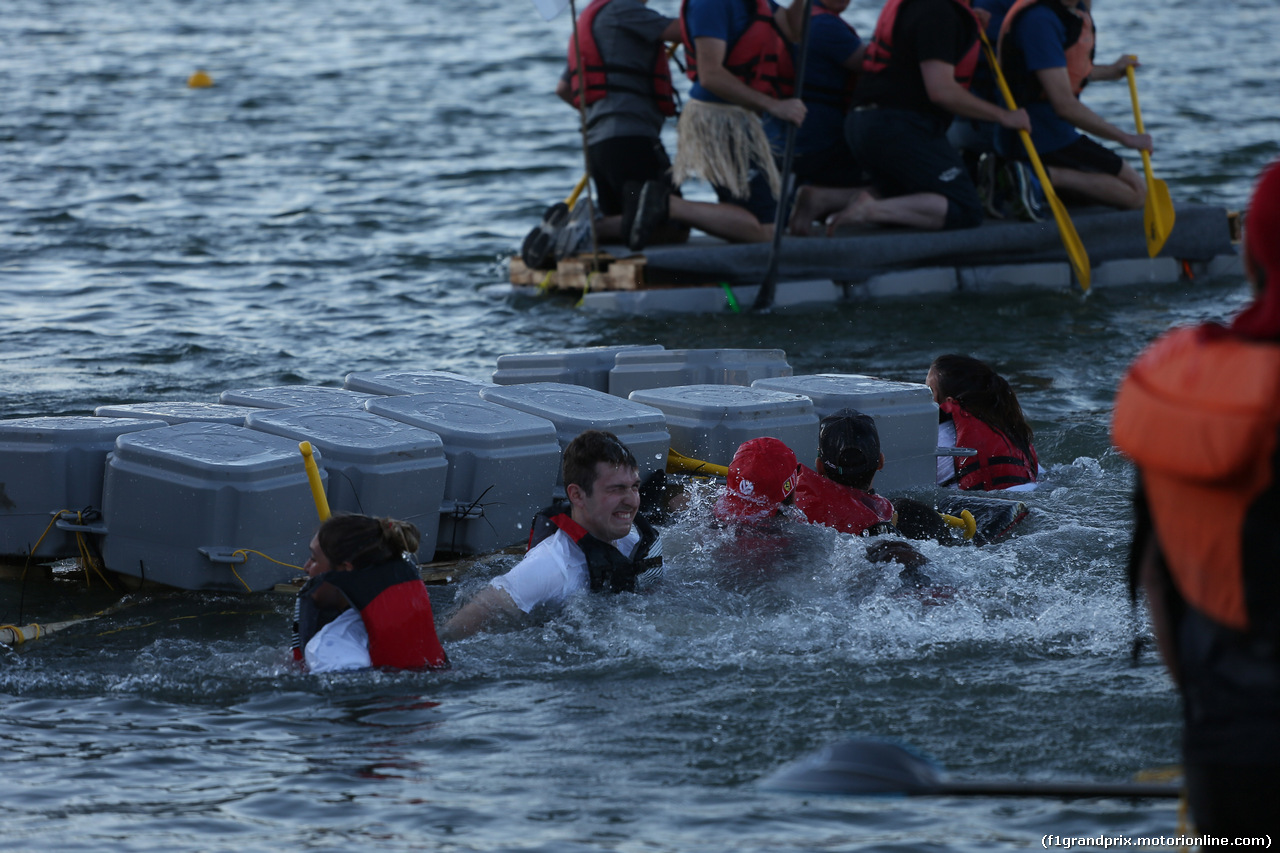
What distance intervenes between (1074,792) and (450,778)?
70.6 inches

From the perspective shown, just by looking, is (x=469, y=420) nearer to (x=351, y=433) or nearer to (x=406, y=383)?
(x=351, y=433)

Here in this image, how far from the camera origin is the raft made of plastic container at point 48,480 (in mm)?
5031

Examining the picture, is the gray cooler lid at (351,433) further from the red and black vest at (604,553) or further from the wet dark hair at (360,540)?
the wet dark hair at (360,540)

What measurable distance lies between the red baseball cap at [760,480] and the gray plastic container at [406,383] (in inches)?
56.3

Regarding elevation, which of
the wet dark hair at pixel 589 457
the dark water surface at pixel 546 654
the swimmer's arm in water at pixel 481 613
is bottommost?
the dark water surface at pixel 546 654

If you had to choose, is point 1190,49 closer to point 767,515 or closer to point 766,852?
point 767,515

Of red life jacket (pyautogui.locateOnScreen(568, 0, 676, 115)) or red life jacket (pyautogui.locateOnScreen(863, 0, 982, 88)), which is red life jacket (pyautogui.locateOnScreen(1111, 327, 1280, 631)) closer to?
red life jacket (pyautogui.locateOnScreen(863, 0, 982, 88))

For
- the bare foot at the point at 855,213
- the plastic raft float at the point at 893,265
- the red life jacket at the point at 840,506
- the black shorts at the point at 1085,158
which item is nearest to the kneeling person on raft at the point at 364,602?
the red life jacket at the point at 840,506

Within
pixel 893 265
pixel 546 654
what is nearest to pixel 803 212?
pixel 893 265

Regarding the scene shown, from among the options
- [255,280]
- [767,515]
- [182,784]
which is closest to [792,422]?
[767,515]

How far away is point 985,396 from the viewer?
19.2 ft

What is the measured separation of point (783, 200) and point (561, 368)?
120 inches

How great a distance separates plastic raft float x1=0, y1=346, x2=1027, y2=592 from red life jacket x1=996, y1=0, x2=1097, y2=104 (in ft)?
13.7

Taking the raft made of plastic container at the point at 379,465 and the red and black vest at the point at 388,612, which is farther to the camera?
the raft made of plastic container at the point at 379,465
